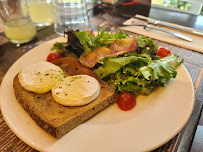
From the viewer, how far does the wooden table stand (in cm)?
146

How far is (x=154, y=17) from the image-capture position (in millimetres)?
3502

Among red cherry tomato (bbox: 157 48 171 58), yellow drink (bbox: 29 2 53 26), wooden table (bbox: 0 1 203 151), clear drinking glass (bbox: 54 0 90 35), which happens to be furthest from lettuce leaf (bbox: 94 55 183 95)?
yellow drink (bbox: 29 2 53 26)

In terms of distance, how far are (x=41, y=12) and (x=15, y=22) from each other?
0.58 metres

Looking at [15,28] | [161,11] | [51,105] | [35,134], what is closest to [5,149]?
[35,134]

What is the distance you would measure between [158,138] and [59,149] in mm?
664

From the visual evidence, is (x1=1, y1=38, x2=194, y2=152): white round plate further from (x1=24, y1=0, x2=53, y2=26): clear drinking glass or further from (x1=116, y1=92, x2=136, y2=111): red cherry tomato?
(x1=24, y1=0, x2=53, y2=26): clear drinking glass

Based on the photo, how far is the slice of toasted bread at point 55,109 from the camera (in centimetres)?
131

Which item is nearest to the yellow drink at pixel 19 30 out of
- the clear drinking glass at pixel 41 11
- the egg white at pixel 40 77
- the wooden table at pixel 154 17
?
the wooden table at pixel 154 17

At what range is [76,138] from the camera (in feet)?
4.18

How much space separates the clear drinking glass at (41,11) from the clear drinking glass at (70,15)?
0.13 metres

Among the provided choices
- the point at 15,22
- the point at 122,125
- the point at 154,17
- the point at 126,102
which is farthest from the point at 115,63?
the point at 154,17

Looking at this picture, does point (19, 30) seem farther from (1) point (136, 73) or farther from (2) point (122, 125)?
(2) point (122, 125)

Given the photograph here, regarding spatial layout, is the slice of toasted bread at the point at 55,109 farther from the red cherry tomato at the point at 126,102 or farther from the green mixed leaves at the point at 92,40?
the green mixed leaves at the point at 92,40

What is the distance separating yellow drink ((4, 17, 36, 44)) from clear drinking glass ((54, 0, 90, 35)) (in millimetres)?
535
